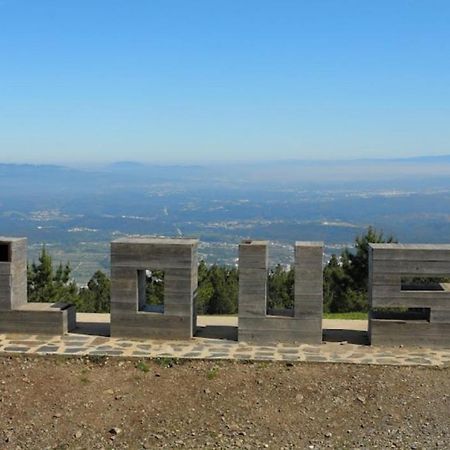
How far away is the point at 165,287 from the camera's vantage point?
37.6 feet

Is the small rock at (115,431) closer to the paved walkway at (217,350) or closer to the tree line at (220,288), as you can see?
the paved walkway at (217,350)

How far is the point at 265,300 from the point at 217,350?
1.28 meters

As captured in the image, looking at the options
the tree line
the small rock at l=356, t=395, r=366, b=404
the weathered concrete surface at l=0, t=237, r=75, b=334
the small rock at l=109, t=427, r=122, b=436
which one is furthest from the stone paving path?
the tree line

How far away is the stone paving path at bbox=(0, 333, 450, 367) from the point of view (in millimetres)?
10305

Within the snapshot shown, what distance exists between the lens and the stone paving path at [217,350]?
10305 mm

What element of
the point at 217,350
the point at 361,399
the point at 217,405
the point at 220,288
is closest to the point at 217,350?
the point at 217,350

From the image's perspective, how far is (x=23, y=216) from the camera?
19162 cm

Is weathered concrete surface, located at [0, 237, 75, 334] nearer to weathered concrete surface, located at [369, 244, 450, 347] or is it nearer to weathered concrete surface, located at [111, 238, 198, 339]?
weathered concrete surface, located at [111, 238, 198, 339]

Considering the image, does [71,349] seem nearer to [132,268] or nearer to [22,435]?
[132,268]

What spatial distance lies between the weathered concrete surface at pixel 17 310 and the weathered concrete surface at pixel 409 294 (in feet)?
18.5

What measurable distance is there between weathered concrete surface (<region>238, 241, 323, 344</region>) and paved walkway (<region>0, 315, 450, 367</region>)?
0.91 feet

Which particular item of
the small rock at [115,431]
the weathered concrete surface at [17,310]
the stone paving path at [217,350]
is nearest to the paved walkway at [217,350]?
the stone paving path at [217,350]

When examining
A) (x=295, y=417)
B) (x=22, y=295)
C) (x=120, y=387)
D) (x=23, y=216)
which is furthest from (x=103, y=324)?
(x=23, y=216)

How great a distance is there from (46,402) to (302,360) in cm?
394
